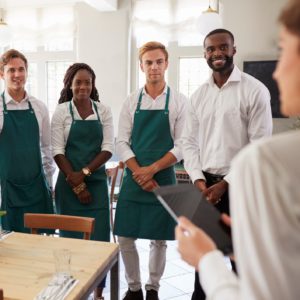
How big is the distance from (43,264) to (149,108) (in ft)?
4.50

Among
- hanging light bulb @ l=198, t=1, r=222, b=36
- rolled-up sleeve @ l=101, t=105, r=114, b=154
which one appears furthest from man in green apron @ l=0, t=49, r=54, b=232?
hanging light bulb @ l=198, t=1, r=222, b=36

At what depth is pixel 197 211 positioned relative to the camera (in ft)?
3.04

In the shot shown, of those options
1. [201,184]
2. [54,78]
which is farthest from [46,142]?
[54,78]

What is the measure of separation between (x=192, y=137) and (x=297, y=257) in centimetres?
178

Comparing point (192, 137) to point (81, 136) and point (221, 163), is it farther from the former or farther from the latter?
point (81, 136)

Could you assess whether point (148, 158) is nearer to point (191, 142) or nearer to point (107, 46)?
point (191, 142)

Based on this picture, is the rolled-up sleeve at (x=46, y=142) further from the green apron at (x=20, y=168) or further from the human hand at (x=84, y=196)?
the human hand at (x=84, y=196)

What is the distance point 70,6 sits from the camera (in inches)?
230

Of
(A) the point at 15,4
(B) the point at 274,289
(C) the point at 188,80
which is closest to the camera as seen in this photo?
(B) the point at 274,289

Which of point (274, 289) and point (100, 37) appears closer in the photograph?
point (274, 289)

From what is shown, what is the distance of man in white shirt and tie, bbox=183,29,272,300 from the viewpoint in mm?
2102

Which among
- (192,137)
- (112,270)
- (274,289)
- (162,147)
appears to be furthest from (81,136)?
(274,289)

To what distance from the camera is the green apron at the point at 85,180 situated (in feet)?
8.40

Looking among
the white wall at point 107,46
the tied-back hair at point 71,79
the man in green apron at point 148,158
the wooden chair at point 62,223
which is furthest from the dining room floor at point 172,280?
the white wall at point 107,46
